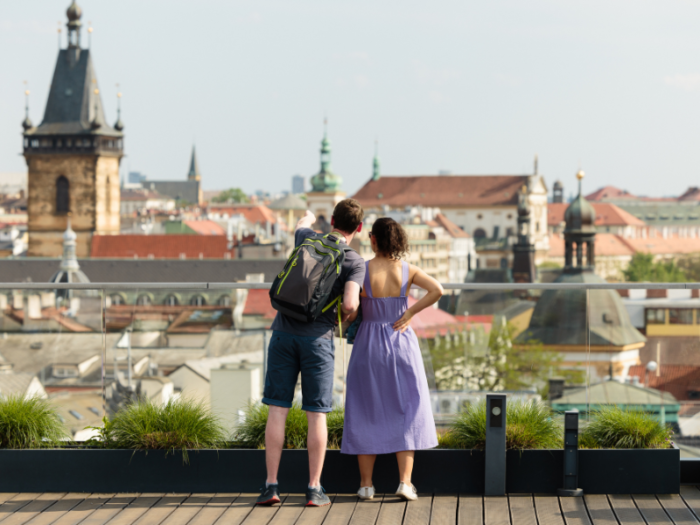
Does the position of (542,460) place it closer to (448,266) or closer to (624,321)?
(624,321)

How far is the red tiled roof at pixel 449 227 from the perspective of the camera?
14820 cm

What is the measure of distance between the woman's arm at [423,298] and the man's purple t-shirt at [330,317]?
0.82 ft

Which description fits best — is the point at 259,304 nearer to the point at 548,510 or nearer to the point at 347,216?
the point at 347,216

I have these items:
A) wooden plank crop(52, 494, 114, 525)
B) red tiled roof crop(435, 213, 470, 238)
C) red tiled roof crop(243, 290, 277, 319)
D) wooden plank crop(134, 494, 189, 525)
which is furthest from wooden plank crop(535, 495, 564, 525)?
red tiled roof crop(435, 213, 470, 238)

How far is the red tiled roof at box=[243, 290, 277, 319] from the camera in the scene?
5.57 meters

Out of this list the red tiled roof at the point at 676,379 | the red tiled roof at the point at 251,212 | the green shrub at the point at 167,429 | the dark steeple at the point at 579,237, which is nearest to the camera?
the green shrub at the point at 167,429

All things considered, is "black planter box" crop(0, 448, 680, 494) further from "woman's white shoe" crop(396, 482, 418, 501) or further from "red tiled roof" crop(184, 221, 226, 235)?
"red tiled roof" crop(184, 221, 226, 235)

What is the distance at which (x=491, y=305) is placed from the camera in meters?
7.81

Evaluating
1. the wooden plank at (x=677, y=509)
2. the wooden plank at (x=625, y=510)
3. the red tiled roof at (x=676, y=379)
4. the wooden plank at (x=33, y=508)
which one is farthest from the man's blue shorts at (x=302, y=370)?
the red tiled roof at (x=676, y=379)

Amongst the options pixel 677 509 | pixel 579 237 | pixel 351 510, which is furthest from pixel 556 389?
pixel 579 237

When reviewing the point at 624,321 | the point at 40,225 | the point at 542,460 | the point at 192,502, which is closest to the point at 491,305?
the point at 624,321

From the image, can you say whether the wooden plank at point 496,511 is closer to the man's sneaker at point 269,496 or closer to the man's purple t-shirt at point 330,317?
the man's sneaker at point 269,496

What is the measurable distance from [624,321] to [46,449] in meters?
3.58

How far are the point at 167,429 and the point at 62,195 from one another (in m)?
104
